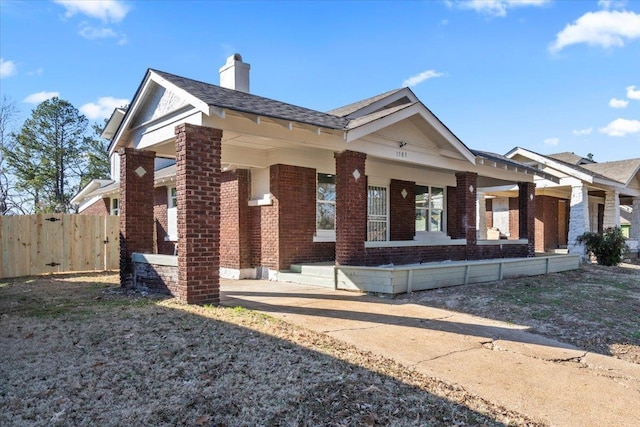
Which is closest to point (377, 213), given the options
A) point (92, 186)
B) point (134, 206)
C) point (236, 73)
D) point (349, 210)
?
point (349, 210)

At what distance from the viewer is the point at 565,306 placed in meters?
8.12

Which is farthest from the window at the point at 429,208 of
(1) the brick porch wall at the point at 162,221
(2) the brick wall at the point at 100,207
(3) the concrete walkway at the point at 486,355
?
(2) the brick wall at the point at 100,207

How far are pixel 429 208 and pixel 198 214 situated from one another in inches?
380

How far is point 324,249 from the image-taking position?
1160 centimetres

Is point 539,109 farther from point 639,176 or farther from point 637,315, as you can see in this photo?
point 637,315

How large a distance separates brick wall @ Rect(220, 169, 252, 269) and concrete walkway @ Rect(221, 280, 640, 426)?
3056 millimetres

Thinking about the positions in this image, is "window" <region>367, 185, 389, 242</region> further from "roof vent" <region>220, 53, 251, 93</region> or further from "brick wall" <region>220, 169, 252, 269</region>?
"roof vent" <region>220, 53, 251, 93</region>

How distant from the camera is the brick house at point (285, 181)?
7211 millimetres

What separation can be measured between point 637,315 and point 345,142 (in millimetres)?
6518

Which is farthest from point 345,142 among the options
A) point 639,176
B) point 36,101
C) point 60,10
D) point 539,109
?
point 36,101

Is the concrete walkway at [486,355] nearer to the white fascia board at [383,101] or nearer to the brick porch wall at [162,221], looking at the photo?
the white fascia board at [383,101]

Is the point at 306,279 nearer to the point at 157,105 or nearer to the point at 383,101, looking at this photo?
the point at 157,105

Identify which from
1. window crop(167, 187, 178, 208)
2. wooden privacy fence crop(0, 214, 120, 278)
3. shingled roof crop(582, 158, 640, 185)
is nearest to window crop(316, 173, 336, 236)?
window crop(167, 187, 178, 208)

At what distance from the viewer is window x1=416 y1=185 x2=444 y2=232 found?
14648 millimetres
